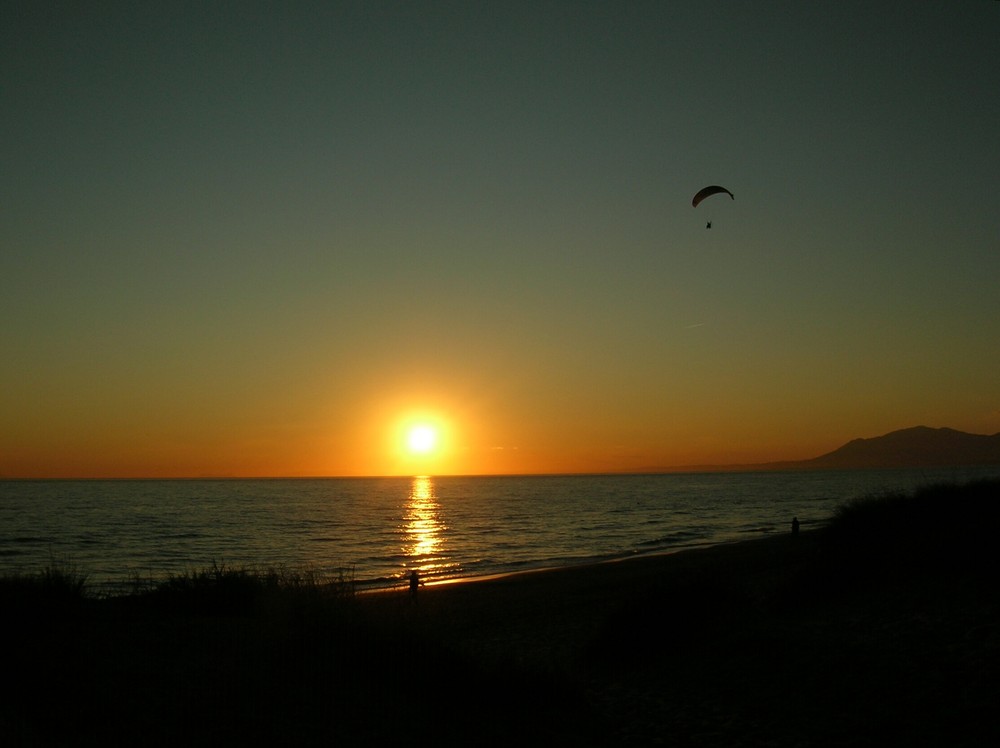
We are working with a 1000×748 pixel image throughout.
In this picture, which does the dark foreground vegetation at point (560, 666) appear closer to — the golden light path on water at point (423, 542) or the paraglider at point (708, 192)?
the paraglider at point (708, 192)

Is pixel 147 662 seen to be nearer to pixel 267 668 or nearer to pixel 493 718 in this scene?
pixel 267 668

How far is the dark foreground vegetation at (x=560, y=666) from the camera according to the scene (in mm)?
7047

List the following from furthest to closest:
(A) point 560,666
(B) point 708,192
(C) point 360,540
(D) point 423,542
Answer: (C) point 360,540 → (D) point 423,542 → (B) point 708,192 → (A) point 560,666

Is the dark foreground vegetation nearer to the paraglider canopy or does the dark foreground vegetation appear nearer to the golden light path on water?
the paraglider canopy

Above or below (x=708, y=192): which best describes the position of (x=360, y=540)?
below

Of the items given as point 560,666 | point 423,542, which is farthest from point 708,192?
point 423,542

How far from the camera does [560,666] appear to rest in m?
10.3

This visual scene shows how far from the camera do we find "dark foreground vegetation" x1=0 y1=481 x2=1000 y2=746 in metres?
7.05

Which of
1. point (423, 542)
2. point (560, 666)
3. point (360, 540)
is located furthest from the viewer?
point (360, 540)

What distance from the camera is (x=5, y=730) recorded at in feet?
19.5

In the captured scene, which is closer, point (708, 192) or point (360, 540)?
point (708, 192)

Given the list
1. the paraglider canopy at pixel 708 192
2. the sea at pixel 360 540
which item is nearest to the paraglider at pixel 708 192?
the paraglider canopy at pixel 708 192

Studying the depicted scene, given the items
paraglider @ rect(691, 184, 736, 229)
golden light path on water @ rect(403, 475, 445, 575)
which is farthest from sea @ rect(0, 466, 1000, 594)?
paraglider @ rect(691, 184, 736, 229)

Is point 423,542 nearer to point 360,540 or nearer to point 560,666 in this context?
point 360,540
